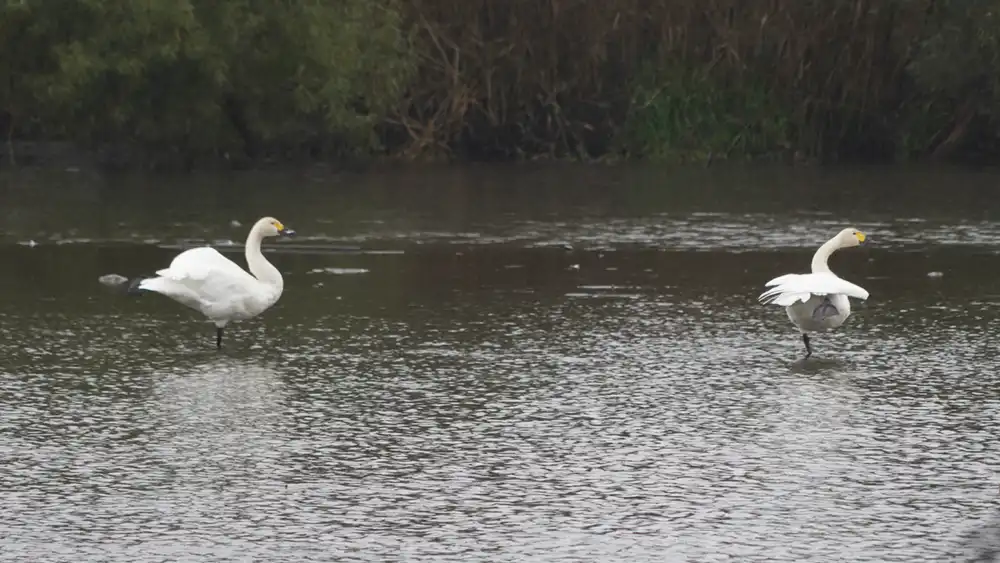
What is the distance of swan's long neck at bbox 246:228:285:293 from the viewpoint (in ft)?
42.9

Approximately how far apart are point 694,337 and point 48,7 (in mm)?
24561

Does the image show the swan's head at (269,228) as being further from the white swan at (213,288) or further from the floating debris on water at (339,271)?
the floating debris on water at (339,271)

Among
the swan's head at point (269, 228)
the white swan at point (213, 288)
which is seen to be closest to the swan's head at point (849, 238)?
the swan's head at point (269, 228)

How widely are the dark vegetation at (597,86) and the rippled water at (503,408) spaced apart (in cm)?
1605

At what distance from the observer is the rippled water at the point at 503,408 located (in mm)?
7691

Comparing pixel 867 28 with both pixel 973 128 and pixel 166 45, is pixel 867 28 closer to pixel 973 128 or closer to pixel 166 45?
pixel 973 128

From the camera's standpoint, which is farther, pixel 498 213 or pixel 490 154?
pixel 490 154

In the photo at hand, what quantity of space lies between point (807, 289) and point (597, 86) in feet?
94.9

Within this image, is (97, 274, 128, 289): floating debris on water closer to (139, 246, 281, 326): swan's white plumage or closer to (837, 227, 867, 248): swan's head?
(139, 246, 281, 326): swan's white plumage

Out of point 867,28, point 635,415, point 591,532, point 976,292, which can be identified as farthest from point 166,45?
point 591,532

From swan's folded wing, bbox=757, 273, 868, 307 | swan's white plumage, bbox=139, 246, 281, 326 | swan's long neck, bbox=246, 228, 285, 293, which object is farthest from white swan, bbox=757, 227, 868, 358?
swan's white plumage, bbox=139, 246, 281, 326

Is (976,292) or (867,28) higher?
(867,28)

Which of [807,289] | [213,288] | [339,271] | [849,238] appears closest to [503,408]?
[807,289]

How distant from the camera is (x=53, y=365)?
38.5 ft
